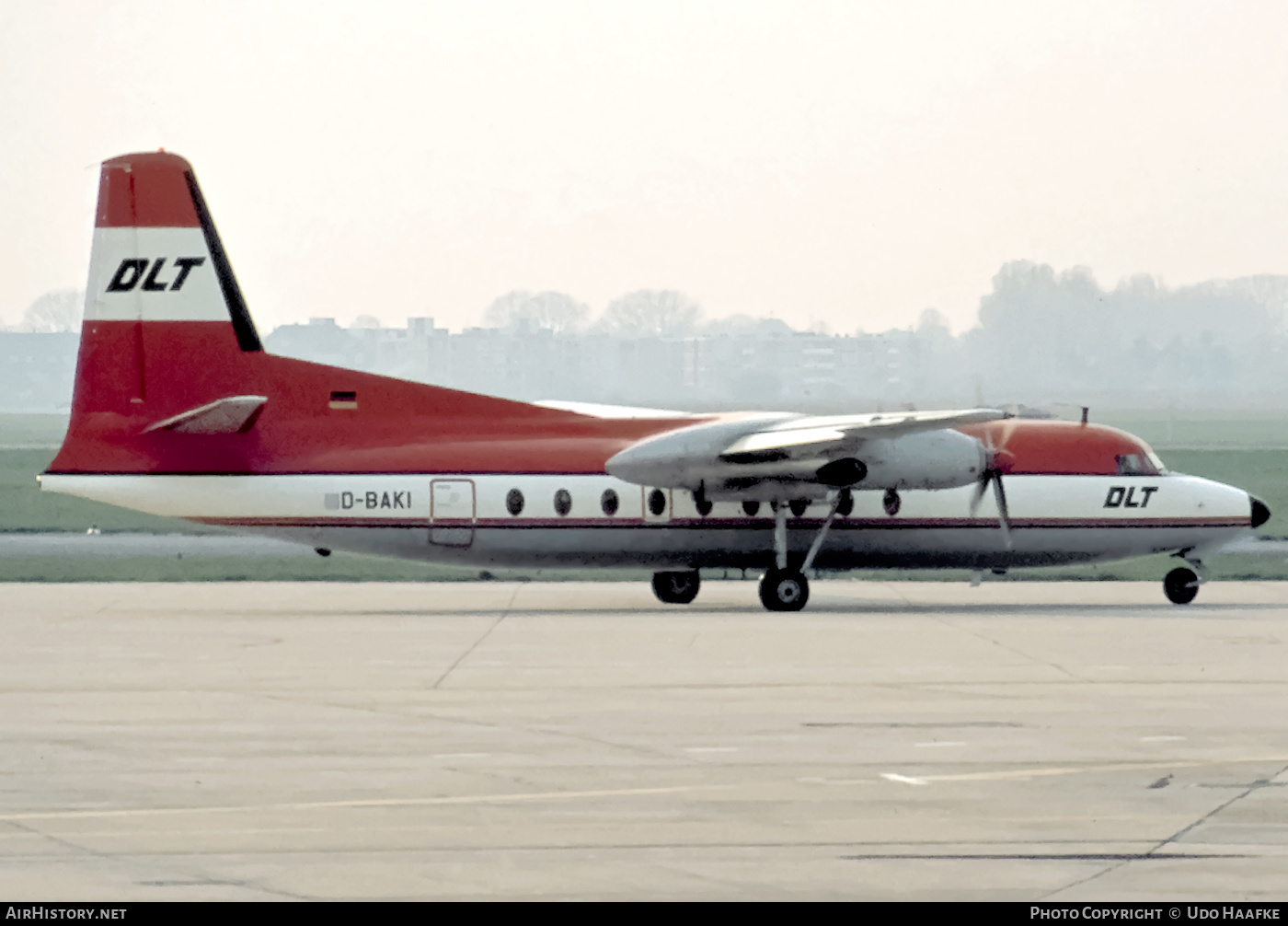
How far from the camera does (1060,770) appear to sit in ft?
49.4

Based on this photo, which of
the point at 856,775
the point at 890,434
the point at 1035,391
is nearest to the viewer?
the point at 856,775

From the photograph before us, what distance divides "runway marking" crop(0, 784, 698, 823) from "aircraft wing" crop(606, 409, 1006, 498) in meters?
16.7

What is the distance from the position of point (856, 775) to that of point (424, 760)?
3.80 m

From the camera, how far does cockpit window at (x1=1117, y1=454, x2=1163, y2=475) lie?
33438mm

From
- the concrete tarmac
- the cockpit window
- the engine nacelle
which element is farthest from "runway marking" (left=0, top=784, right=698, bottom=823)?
the cockpit window

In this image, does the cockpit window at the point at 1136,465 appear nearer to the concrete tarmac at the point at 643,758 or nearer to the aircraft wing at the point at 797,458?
the aircraft wing at the point at 797,458

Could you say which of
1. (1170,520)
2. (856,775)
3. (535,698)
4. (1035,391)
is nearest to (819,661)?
(535,698)

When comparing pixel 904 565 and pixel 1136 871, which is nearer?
pixel 1136 871

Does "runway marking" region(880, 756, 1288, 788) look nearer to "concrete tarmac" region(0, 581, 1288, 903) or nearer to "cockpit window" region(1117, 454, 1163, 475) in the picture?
"concrete tarmac" region(0, 581, 1288, 903)

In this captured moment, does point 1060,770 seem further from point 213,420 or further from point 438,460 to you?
point 213,420

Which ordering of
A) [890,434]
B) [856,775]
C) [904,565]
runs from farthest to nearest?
1. [904,565]
2. [890,434]
3. [856,775]

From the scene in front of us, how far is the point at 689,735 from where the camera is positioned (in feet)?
56.3

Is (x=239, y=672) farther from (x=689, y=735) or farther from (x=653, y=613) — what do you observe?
(x=653, y=613)

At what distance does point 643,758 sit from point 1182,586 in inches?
783
